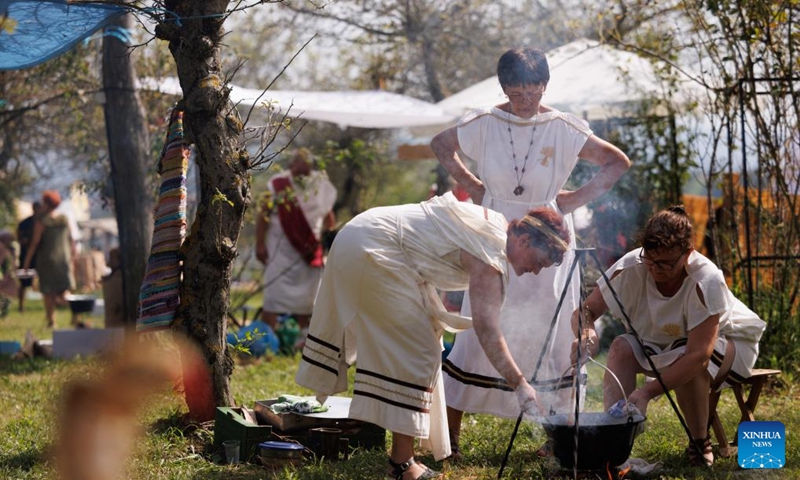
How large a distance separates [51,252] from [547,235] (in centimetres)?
1068

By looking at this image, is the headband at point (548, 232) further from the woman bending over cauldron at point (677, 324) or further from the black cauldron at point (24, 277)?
the black cauldron at point (24, 277)

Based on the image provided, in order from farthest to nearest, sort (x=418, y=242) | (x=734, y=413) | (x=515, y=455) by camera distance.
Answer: (x=734, y=413)
(x=515, y=455)
(x=418, y=242)

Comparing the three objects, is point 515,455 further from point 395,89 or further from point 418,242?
point 395,89

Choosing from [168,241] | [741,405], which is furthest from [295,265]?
[741,405]

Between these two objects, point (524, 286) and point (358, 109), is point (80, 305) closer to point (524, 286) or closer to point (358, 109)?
point (358, 109)

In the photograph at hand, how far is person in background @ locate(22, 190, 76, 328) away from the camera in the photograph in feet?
42.4

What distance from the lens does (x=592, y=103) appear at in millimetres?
8781

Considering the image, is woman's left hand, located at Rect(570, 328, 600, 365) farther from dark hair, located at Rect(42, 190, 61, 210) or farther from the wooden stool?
dark hair, located at Rect(42, 190, 61, 210)

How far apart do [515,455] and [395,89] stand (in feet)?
35.8

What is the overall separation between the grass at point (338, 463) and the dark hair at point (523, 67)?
1748mm

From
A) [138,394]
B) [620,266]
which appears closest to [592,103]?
[620,266]

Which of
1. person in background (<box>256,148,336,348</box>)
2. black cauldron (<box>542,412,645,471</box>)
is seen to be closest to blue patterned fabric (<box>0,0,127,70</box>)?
black cauldron (<box>542,412,645,471</box>)

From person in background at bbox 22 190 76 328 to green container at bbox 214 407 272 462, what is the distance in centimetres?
846


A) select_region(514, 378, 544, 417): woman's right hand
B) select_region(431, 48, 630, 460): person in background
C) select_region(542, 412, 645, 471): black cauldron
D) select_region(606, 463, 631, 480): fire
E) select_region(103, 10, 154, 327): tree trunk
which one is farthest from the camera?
select_region(103, 10, 154, 327): tree trunk
